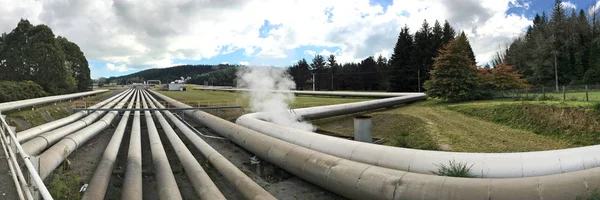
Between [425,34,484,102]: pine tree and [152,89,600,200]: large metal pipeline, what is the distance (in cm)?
2213

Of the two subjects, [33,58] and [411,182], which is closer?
[411,182]

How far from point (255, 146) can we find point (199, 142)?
10.3 feet

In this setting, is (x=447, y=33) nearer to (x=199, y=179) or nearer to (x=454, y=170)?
(x=454, y=170)

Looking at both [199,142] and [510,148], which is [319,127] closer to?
[199,142]

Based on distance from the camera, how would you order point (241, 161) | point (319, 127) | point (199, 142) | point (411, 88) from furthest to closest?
point (411, 88)
point (319, 127)
point (199, 142)
point (241, 161)

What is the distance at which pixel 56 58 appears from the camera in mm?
39719

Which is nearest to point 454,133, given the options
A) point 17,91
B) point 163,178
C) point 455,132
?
point 455,132

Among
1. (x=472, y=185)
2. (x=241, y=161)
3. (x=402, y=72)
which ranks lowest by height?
(x=241, y=161)

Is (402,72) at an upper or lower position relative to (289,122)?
upper

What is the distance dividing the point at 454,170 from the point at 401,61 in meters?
60.8

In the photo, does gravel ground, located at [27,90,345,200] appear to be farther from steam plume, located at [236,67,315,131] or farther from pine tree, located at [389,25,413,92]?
pine tree, located at [389,25,413,92]

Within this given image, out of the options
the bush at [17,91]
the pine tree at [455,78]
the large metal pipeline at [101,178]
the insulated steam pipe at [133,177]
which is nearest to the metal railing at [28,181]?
the large metal pipeline at [101,178]

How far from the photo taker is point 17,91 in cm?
2844

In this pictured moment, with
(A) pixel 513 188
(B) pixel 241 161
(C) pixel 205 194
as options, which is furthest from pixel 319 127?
(A) pixel 513 188
